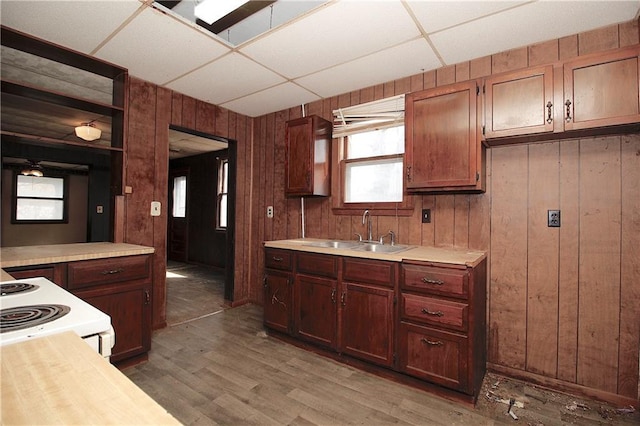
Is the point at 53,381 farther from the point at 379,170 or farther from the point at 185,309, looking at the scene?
the point at 185,309

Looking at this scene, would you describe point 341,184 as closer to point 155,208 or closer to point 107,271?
point 155,208

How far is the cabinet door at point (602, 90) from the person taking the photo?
1.80m

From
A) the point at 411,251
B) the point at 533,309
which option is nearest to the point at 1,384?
the point at 411,251

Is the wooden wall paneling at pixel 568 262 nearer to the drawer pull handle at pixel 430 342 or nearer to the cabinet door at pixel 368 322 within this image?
the drawer pull handle at pixel 430 342

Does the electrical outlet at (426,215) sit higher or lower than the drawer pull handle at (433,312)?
higher

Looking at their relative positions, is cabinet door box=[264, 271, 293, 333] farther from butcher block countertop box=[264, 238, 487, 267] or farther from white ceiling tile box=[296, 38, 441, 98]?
white ceiling tile box=[296, 38, 441, 98]

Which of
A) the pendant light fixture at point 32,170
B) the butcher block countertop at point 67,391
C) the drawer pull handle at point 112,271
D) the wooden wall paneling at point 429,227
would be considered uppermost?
the pendant light fixture at point 32,170

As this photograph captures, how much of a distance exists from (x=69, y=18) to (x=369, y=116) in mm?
2462

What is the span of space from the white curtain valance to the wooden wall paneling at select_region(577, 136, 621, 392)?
1.43 m

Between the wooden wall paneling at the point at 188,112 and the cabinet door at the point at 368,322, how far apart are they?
2.54m

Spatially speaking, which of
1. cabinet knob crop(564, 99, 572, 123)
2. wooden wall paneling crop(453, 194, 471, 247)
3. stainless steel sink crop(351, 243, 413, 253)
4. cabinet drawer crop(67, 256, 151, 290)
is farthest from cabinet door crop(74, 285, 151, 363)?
cabinet knob crop(564, 99, 572, 123)

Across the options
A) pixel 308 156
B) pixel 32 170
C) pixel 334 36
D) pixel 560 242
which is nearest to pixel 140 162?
pixel 308 156

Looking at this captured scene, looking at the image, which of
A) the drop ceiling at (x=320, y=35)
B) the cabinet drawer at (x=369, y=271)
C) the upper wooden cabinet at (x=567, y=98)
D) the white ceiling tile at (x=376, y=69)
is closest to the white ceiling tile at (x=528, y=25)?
the drop ceiling at (x=320, y=35)

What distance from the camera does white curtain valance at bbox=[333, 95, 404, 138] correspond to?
9.54 feet
